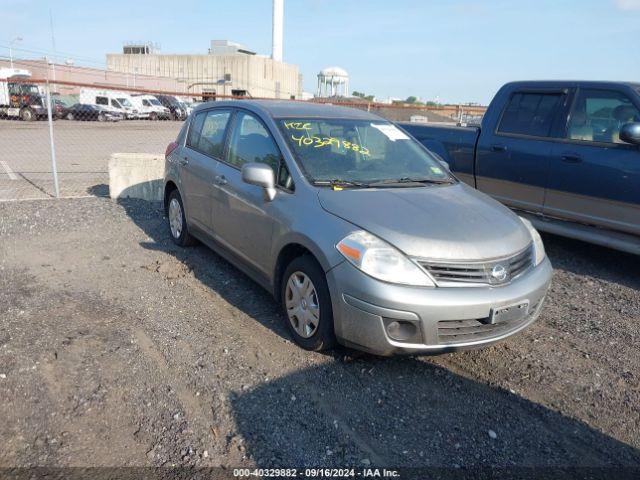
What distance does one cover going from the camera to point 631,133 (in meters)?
4.99

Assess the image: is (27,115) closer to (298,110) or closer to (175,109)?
(175,109)

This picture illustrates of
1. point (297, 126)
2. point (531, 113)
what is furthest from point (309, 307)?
point (531, 113)

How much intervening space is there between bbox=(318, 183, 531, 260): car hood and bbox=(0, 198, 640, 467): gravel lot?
0.88 meters

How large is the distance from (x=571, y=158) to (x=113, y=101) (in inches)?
1423

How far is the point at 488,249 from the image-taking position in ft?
10.7

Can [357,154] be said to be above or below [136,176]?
above

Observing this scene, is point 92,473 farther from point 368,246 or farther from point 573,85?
point 573,85

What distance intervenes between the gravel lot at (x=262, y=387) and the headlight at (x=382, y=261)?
0.73 metres

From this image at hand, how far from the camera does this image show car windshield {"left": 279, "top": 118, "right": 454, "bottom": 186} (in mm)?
3992

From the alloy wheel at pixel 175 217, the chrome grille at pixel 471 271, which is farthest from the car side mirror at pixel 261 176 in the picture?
the alloy wheel at pixel 175 217

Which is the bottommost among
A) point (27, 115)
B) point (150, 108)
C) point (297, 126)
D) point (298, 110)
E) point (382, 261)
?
point (27, 115)

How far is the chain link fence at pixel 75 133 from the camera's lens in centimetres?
912

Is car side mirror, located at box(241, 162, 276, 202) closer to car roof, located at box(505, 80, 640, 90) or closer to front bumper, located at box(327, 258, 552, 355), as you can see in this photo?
front bumper, located at box(327, 258, 552, 355)

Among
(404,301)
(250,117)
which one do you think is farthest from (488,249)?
(250,117)
